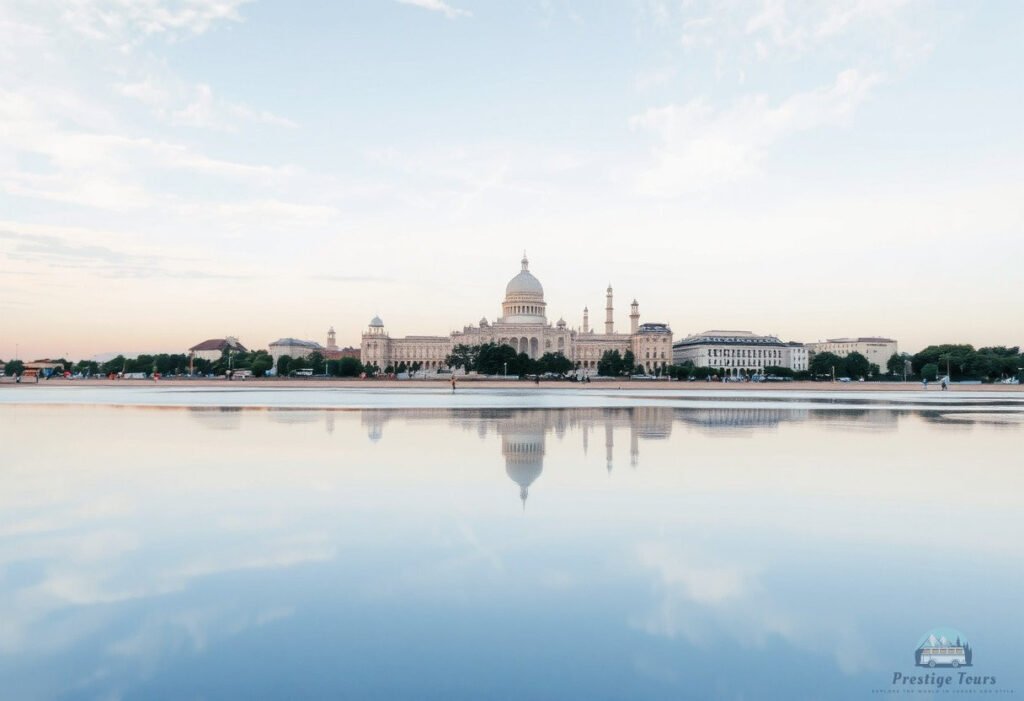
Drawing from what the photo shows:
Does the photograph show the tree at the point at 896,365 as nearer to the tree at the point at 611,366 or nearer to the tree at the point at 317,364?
the tree at the point at 611,366

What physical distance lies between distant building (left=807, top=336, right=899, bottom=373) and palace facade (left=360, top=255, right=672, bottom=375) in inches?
1531

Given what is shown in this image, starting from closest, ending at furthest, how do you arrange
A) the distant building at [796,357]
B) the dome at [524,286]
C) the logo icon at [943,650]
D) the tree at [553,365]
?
the logo icon at [943,650] → the tree at [553,365] → the dome at [524,286] → the distant building at [796,357]

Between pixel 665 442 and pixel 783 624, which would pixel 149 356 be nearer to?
pixel 665 442

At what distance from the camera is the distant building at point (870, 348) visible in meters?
165

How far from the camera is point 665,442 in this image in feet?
59.0

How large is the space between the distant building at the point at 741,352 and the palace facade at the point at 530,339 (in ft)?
23.9

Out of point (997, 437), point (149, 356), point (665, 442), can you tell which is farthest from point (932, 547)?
point (149, 356)

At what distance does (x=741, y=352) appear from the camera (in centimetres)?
15112

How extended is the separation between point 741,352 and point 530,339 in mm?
40874

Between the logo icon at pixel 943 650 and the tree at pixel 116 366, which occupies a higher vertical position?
the tree at pixel 116 366

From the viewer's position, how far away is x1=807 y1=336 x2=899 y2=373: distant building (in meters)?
165

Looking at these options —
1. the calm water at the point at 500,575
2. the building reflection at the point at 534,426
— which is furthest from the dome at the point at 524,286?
the calm water at the point at 500,575
